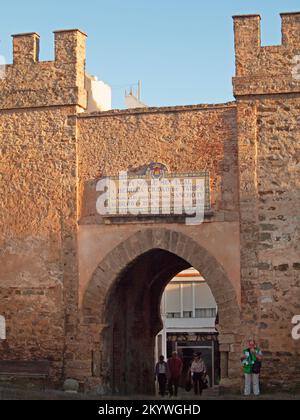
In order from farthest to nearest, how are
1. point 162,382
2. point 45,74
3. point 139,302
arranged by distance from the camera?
point 139,302 → point 162,382 → point 45,74

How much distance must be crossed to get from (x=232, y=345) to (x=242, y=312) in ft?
1.80

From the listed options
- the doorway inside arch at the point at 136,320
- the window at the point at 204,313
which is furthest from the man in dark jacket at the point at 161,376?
the window at the point at 204,313

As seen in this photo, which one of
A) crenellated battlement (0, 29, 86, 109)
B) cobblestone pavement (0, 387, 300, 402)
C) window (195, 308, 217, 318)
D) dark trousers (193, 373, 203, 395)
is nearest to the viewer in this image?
cobblestone pavement (0, 387, 300, 402)

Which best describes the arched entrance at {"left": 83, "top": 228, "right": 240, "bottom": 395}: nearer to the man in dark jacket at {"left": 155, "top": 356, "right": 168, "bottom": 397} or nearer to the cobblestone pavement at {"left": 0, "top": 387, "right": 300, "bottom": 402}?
the man in dark jacket at {"left": 155, "top": 356, "right": 168, "bottom": 397}

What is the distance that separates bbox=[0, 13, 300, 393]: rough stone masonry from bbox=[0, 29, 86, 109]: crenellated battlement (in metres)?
0.02

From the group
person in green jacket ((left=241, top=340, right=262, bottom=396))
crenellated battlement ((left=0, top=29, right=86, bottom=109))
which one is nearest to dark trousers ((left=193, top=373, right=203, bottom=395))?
person in green jacket ((left=241, top=340, right=262, bottom=396))

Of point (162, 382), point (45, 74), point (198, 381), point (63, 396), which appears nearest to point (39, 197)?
point (45, 74)

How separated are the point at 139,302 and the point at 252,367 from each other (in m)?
4.27

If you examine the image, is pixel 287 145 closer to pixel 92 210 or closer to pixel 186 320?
pixel 92 210

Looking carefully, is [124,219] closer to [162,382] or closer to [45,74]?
[45,74]

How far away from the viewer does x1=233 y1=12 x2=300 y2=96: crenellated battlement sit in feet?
48.6

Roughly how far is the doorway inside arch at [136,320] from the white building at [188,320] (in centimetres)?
1207

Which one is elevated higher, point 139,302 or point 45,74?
point 45,74

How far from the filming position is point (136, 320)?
17.5 m
